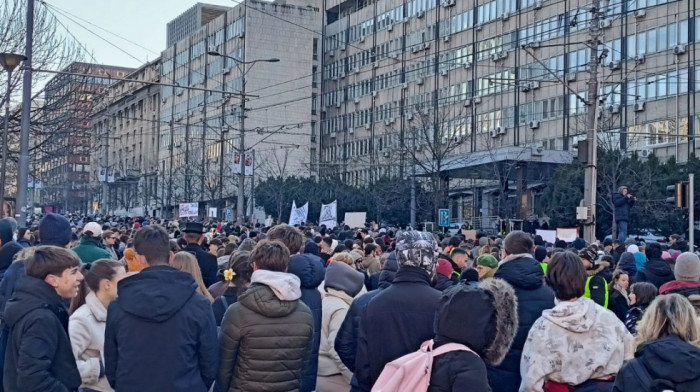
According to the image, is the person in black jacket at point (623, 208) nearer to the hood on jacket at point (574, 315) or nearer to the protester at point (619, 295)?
the protester at point (619, 295)

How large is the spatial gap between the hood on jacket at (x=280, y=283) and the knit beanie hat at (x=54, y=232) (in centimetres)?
329

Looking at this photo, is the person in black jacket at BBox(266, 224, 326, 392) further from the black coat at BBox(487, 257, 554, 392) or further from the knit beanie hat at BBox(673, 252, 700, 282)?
the knit beanie hat at BBox(673, 252, 700, 282)

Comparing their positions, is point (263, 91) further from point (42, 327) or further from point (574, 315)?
point (42, 327)

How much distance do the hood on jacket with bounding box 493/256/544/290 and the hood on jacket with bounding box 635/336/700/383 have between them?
2135mm

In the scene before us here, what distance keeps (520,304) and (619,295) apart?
407cm

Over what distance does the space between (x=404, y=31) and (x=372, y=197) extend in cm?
1875

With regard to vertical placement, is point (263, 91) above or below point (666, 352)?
above

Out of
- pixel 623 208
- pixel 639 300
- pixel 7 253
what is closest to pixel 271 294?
pixel 639 300

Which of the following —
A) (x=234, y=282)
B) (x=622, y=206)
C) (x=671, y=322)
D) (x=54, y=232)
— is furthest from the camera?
(x=622, y=206)

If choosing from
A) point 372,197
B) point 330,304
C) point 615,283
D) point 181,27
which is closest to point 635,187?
point 372,197

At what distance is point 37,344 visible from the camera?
17.4ft

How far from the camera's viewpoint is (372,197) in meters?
57.0

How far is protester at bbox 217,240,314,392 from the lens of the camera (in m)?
6.01

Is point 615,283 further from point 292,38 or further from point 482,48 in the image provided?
point 292,38
